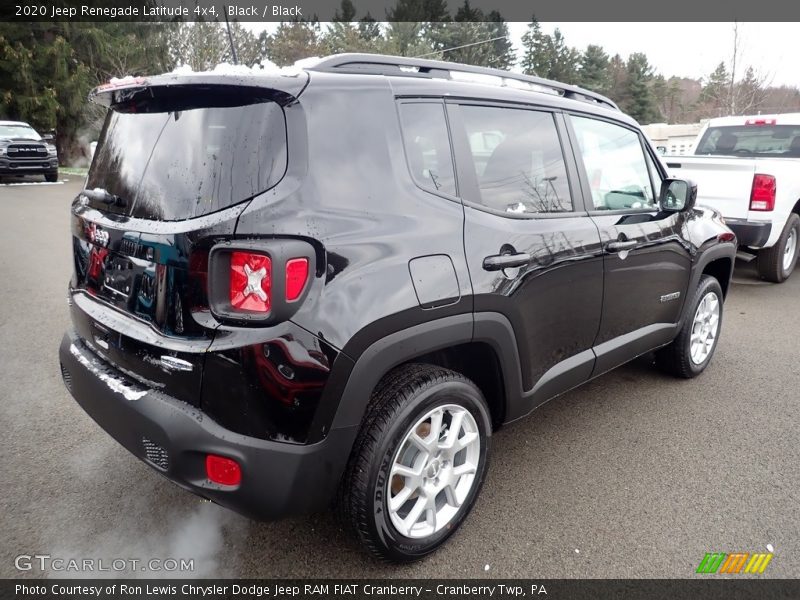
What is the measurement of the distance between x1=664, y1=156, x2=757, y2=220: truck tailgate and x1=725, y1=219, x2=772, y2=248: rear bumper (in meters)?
0.10

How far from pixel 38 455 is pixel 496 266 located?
2541mm

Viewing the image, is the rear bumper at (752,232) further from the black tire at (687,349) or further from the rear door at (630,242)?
the rear door at (630,242)

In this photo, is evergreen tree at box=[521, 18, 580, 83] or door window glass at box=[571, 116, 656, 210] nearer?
door window glass at box=[571, 116, 656, 210]

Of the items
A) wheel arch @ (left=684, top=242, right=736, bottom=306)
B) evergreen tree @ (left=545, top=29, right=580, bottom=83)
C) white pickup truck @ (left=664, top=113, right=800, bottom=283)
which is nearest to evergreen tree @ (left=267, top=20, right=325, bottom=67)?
evergreen tree @ (left=545, top=29, right=580, bottom=83)

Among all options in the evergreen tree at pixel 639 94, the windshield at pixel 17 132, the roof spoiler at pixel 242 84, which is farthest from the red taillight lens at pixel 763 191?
Result: the evergreen tree at pixel 639 94

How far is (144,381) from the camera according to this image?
2.10 m

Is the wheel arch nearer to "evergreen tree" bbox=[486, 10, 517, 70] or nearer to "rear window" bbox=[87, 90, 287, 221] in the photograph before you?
"rear window" bbox=[87, 90, 287, 221]

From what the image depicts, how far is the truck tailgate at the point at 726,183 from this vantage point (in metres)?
6.36

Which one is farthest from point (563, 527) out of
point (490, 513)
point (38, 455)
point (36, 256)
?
point (36, 256)

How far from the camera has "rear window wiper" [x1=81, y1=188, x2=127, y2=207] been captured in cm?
228

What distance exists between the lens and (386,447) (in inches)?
83.5

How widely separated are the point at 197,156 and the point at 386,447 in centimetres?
121

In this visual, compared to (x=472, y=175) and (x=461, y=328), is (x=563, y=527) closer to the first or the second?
(x=461, y=328)

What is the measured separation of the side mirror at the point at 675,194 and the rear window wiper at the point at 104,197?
9.64ft
